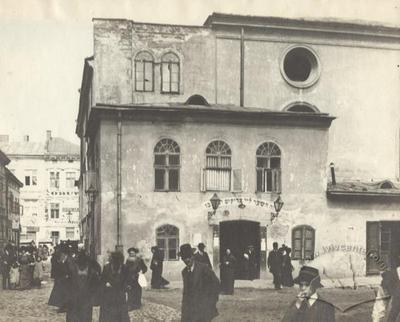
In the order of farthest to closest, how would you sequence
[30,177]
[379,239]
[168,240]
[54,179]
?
[54,179] → [30,177] → [379,239] → [168,240]

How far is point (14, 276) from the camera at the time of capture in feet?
Answer: 52.5

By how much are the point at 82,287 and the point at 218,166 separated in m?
7.31

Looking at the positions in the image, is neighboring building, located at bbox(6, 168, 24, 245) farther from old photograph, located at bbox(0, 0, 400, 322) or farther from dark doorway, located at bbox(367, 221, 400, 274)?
dark doorway, located at bbox(367, 221, 400, 274)

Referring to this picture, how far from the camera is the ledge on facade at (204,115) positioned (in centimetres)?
Answer: 1576

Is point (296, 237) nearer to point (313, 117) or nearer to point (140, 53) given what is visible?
point (313, 117)

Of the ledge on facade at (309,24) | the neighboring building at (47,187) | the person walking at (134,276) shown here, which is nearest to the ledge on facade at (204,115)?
the ledge on facade at (309,24)

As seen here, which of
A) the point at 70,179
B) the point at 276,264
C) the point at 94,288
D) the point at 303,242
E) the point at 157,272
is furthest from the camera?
the point at 70,179

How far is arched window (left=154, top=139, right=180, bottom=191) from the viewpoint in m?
15.7

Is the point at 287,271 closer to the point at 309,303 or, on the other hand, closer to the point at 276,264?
the point at 276,264

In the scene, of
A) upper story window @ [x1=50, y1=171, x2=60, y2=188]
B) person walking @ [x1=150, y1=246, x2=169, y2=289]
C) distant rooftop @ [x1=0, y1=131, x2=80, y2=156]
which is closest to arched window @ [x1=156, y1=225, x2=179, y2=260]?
person walking @ [x1=150, y1=246, x2=169, y2=289]

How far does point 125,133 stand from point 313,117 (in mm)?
4866

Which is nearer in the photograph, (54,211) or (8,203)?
(8,203)

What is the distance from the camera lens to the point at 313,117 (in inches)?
664

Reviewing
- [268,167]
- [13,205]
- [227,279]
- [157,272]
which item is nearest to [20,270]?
[157,272]
